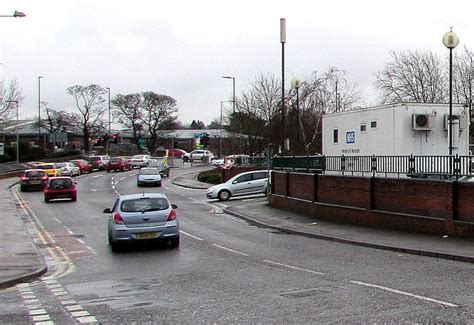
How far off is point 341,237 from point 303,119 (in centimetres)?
3468

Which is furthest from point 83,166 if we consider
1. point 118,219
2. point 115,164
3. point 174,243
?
point 118,219

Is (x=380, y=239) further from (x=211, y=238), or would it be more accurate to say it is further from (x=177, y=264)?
(x=177, y=264)

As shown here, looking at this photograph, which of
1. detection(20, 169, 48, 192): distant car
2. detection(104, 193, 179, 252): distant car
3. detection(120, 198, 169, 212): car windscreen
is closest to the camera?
detection(104, 193, 179, 252): distant car

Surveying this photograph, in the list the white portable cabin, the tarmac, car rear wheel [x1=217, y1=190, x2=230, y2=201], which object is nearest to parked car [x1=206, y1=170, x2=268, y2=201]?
car rear wheel [x1=217, y1=190, x2=230, y2=201]

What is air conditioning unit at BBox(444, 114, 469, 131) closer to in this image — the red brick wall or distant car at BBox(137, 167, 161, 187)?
the red brick wall

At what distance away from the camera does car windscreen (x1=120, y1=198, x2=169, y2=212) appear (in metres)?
17.5

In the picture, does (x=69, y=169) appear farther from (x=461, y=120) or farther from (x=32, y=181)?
(x=461, y=120)

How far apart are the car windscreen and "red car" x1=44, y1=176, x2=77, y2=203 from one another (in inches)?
811

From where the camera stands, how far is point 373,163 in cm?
2216

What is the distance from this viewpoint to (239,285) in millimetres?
11234

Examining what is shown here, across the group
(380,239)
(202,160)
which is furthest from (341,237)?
(202,160)

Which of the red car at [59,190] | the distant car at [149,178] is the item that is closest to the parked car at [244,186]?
the red car at [59,190]

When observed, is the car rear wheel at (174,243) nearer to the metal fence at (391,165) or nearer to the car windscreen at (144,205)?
the car windscreen at (144,205)

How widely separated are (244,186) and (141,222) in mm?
21070
